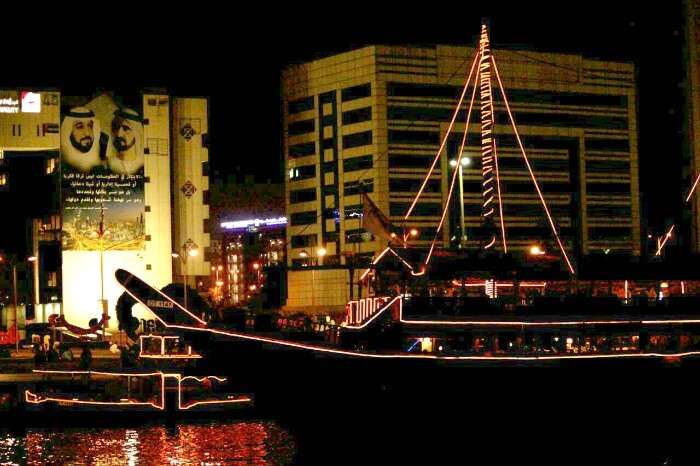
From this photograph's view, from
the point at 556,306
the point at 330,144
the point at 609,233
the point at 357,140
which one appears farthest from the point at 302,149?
the point at 556,306

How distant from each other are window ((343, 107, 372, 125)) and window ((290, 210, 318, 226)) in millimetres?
7864

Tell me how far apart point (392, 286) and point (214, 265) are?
91.8m

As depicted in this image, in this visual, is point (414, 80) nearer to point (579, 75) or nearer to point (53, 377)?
point (579, 75)

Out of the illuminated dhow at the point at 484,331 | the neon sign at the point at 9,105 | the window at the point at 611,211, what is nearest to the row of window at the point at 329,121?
the window at the point at 611,211

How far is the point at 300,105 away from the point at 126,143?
29430mm

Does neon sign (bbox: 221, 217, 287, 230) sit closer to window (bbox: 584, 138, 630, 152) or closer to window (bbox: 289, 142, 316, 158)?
window (bbox: 289, 142, 316, 158)

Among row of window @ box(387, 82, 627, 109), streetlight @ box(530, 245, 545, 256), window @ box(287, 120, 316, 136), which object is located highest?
row of window @ box(387, 82, 627, 109)

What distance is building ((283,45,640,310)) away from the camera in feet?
261

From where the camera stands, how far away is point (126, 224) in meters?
57.6

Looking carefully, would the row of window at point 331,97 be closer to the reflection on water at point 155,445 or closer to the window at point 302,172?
the window at point 302,172

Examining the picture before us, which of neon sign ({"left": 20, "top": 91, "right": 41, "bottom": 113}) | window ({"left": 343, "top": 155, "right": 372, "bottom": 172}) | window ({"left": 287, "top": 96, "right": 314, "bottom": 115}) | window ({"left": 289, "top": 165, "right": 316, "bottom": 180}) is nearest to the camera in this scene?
neon sign ({"left": 20, "top": 91, "right": 41, "bottom": 113})

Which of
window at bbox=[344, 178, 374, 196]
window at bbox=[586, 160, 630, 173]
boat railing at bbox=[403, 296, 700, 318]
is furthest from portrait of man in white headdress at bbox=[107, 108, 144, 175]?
window at bbox=[586, 160, 630, 173]

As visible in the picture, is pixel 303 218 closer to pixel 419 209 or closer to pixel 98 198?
pixel 419 209

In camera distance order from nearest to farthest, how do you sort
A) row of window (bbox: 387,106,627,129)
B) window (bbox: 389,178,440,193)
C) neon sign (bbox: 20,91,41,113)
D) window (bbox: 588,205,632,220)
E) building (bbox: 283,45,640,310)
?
neon sign (bbox: 20,91,41,113)
building (bbox: 283,45,640,310)
window (bbox: 389,178,440,193)
row of window (bbox: 387,106,627,129)
window (bbox: 588,205,632,220)
